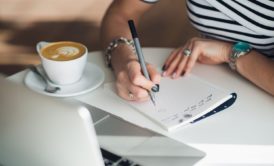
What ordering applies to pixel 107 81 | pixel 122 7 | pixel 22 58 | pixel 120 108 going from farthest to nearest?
pixel 22 58, pixel 122 7, pixel 107 81, pixel 120 108

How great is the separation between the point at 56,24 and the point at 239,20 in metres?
0.96

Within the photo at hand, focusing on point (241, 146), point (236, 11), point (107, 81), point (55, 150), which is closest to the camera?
point (55, 150)

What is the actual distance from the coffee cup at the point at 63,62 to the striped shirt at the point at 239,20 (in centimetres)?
37

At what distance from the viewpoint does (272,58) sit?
1.35 meters

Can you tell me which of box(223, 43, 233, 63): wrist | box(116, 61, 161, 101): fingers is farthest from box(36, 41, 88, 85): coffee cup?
box(223, 43, 233, 63): wrist

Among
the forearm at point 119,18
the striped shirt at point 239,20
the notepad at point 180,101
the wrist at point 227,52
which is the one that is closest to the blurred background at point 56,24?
the forearm at point 119,18

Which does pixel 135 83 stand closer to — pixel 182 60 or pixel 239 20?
pixel 182 60

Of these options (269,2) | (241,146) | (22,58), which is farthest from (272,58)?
(22,58)

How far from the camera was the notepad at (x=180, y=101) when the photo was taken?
3.45ft

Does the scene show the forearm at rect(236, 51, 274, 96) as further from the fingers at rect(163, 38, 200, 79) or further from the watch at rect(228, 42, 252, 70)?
the fingers at rect(163, 38, 200, 79)

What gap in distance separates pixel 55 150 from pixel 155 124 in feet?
1.06

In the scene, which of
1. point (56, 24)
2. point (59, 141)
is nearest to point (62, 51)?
point (59, 141)

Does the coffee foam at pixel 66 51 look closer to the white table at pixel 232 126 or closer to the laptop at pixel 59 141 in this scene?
the white table at pixel 232 126

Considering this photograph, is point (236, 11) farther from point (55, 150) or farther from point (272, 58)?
point (55, 150)
